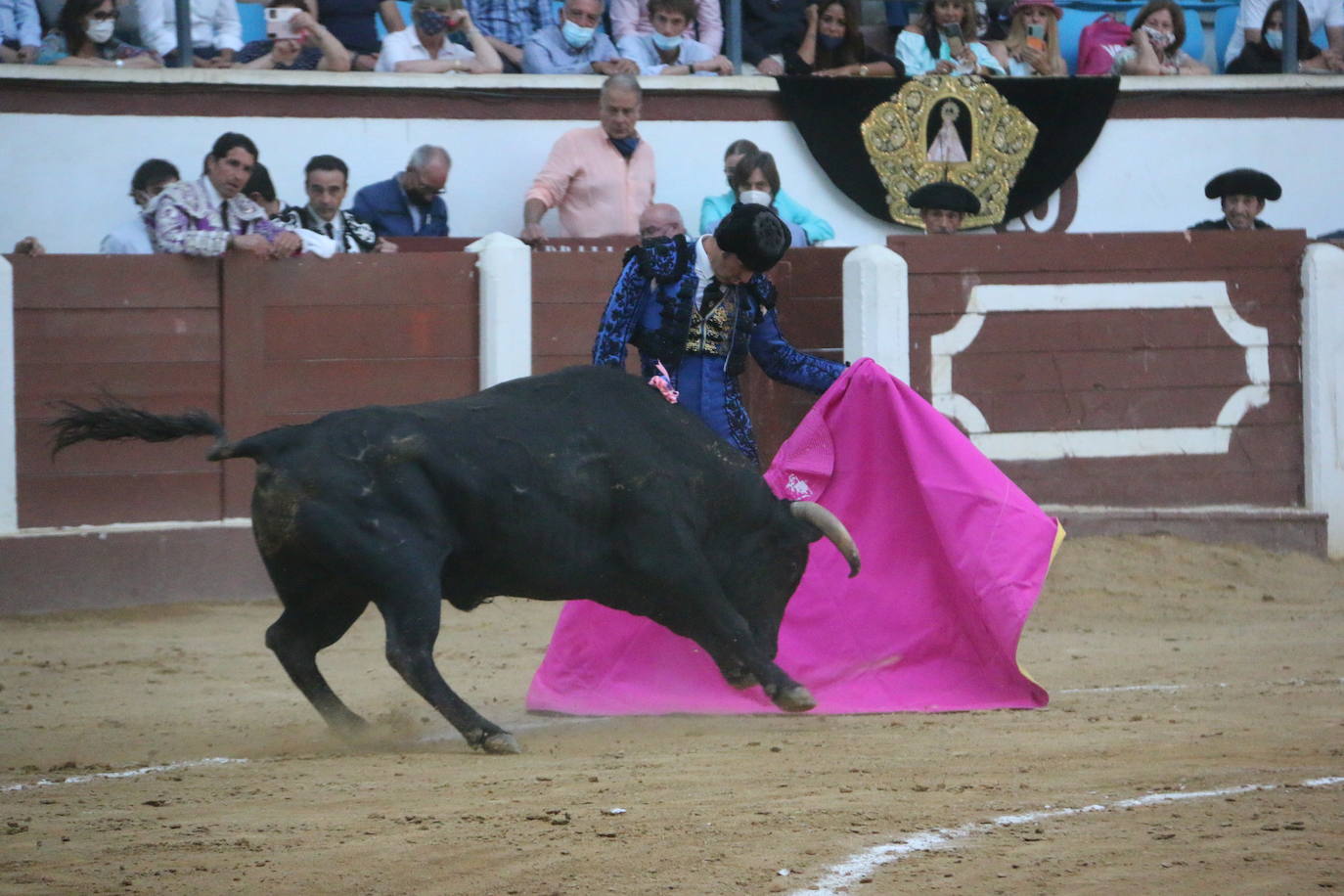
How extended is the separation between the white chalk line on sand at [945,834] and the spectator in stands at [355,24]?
17.1 feet

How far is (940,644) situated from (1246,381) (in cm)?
316

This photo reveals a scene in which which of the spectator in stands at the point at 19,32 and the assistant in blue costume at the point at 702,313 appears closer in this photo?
the assistant in blue costume at the point at 702,313

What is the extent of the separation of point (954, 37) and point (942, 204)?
1427mm

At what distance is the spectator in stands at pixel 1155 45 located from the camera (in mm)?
8359

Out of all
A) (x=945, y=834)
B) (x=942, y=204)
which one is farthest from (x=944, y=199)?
(x=945, y=834)

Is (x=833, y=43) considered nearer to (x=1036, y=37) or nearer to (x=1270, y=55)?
(x=1036, y=37)

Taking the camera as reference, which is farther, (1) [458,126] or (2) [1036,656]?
(1) [458,126]

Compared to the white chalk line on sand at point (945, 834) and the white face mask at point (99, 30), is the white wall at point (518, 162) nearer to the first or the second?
the white face mask at point (99, 30)

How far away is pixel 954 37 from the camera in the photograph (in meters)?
8.09

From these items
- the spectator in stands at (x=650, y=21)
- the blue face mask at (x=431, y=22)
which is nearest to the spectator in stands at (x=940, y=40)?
the spectator in stands at (x=650, y=21)

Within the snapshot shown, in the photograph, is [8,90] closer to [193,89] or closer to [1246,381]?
[193,89]

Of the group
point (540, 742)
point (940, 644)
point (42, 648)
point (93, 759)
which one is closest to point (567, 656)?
point (540, 742)

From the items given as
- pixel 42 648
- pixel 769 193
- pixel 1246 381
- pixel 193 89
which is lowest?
pixel 42 648

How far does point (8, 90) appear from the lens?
684 centimetres
